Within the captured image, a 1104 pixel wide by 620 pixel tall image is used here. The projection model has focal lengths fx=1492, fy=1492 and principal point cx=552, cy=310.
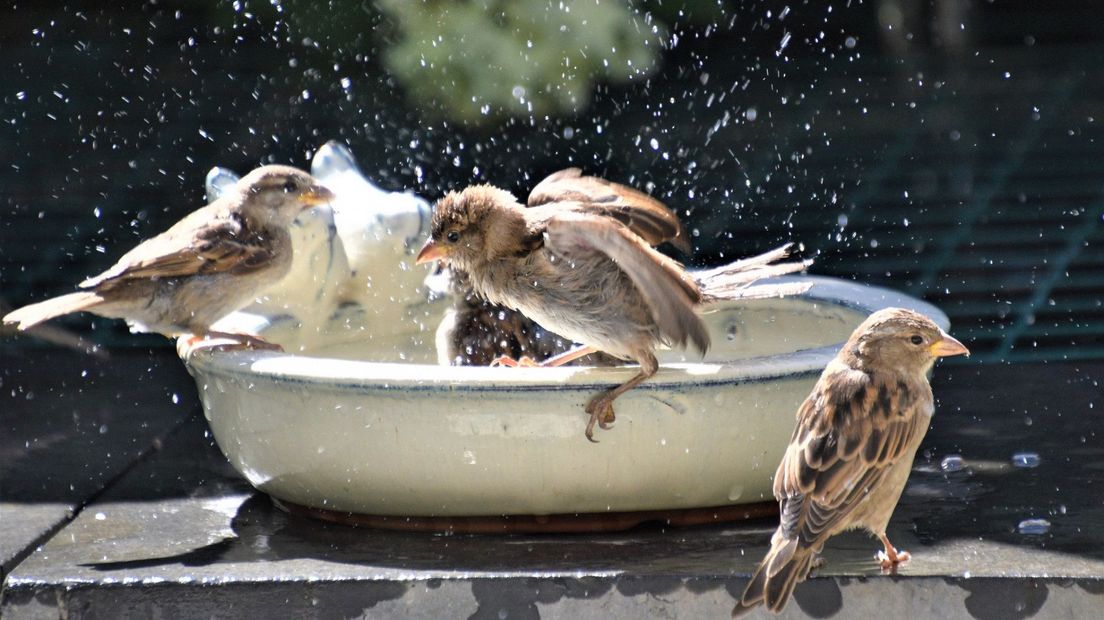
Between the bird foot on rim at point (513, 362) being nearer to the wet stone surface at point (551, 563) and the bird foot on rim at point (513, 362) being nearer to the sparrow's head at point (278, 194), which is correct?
the wet stone surface at point (551, 563)

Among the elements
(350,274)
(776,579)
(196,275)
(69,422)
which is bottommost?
(69,422)

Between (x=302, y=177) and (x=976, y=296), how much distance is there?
10.6 ft

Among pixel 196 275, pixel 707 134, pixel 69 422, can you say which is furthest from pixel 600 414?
pixel 707 134

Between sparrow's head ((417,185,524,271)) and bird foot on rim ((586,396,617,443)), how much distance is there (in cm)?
53

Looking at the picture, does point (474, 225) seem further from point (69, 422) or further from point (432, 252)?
point (69, 422)

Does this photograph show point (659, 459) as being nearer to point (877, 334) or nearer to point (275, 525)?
point (877, 334)

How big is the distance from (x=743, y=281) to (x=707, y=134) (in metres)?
5.75

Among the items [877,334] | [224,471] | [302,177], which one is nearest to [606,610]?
[877,334]

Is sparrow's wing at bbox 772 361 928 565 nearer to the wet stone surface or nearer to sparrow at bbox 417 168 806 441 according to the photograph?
the wet stone surface

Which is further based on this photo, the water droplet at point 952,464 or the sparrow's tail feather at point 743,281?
the water droplet at point 952,464

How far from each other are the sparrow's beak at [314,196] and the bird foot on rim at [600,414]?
1.51 meters

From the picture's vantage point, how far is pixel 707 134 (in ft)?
30.4

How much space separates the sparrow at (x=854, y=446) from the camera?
9.42ft

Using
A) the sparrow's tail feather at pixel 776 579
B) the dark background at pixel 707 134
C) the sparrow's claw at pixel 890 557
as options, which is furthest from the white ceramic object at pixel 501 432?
the dark background at pixel 707 134
